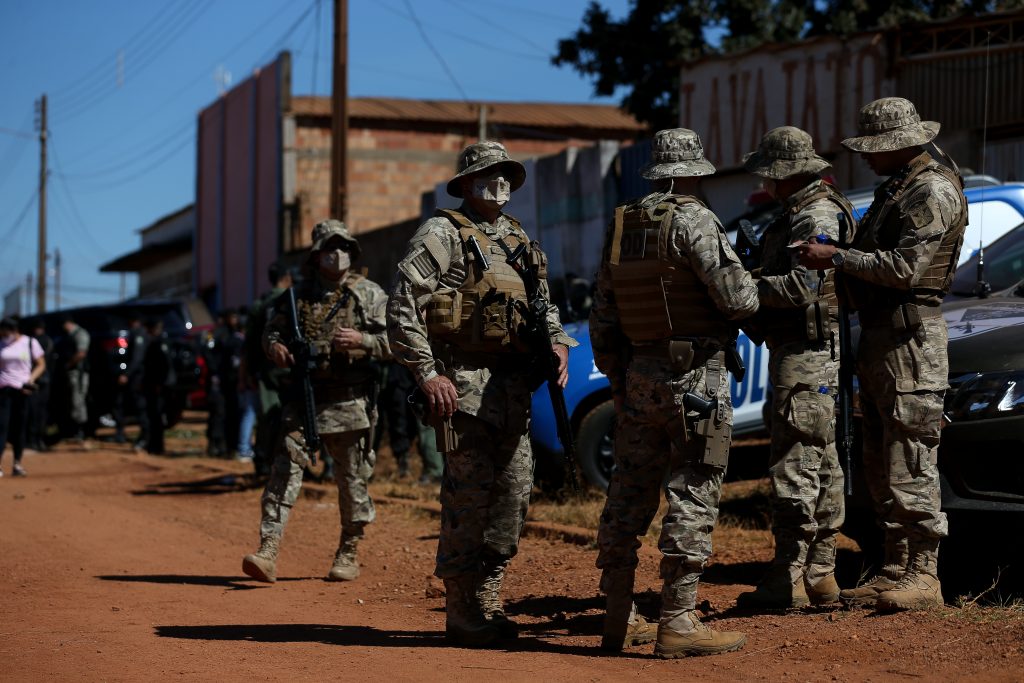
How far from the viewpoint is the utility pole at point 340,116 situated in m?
17.6

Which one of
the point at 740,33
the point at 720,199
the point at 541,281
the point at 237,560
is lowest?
the point at 237,560

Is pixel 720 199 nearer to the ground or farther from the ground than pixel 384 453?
farther from the ground

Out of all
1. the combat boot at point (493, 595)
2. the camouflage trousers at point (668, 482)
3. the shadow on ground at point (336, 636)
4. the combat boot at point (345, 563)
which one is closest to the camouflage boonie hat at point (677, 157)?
the camouflage trousers at point (668, 482)

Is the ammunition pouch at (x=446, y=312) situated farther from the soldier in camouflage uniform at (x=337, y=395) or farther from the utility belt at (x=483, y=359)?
the soldier in camouflage uniform at (x=337, y=395)

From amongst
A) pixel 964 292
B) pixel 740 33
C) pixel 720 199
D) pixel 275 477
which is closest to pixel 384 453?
pixel 720 199

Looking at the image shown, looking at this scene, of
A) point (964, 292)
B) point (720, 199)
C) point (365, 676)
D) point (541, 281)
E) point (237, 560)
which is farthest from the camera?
point (720, 199)

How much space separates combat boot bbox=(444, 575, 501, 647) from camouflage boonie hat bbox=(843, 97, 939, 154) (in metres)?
2.49

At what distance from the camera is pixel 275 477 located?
7.87 metres

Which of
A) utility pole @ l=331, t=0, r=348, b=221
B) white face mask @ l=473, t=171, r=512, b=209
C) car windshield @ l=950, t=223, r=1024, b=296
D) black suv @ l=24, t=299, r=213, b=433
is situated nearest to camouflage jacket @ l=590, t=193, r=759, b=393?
white face mask @ l=473, t=171, r=512, b=209

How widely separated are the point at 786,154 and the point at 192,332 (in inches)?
595

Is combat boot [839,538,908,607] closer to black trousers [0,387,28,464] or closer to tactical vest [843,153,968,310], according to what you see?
tactical vest [843,153,968,310]

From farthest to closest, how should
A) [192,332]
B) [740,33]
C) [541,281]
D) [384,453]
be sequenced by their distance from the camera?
[740,33]
[192,332]
[384,453]
[541,281]

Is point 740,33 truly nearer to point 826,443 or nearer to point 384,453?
point 384,453

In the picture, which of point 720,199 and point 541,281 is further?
point 720,199
